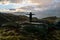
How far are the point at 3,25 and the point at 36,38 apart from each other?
74 cm

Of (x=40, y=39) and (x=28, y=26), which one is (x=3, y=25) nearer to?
(x=28, y=26)

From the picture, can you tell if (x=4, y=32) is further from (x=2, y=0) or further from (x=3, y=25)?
(x=2, y=0)

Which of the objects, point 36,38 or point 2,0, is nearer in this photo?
point 36,38

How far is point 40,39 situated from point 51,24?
0.39 metres

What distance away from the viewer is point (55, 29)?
2.55 m

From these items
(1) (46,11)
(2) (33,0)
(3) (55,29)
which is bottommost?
(3) (55,29)

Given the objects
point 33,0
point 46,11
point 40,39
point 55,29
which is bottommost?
point 40,39

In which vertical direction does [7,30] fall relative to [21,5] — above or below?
below

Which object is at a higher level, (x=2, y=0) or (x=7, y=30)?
(x=2, y=0)

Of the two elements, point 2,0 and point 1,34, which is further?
point 2,0

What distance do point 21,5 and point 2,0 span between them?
430 millimetres

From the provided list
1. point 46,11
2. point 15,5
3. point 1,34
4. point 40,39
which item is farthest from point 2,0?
point 40,39

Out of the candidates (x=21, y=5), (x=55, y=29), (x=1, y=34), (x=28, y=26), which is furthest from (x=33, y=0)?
(x=1, y=34)

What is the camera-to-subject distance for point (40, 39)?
2.47m
